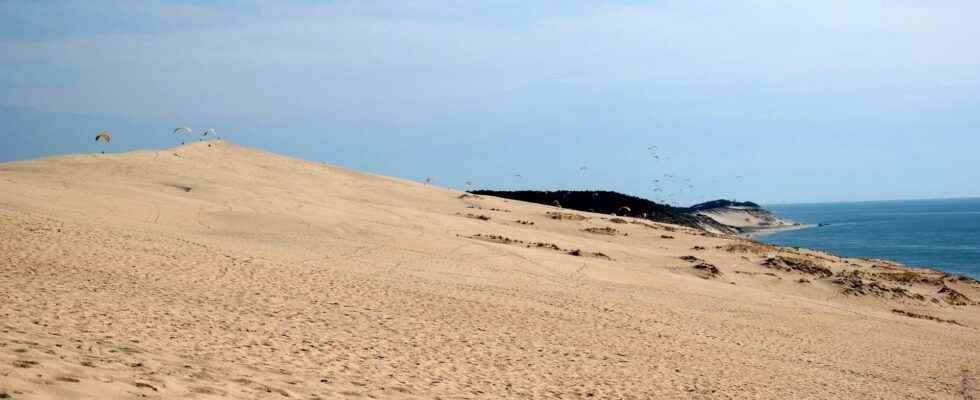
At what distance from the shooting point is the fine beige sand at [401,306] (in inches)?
411

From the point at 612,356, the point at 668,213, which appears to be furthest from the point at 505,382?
the point at 668,213

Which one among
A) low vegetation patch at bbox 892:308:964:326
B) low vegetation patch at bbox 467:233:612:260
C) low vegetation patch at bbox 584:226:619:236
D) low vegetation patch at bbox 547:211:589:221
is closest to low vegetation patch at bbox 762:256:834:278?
low vegetation patch at bbox 892:308:964:326

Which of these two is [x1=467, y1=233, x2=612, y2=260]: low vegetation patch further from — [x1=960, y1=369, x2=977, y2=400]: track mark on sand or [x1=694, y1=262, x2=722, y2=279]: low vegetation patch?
[x1=960, y1=369, x2=977, y2=400]: track mark on sand

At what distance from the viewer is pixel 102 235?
20.4 metres

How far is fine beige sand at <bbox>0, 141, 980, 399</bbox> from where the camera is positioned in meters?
10.4

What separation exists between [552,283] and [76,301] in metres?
12.5

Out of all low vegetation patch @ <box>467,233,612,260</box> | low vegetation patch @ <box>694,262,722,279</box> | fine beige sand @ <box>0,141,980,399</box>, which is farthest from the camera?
low vegetation patch @ <box>467,233,612,260</box>

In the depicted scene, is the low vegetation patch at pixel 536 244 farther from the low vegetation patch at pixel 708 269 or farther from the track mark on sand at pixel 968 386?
the track mark on sand at pixel 968 386

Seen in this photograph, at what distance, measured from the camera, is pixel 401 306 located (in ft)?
54.7

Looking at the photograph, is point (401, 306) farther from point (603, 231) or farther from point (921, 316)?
point (603, 231)

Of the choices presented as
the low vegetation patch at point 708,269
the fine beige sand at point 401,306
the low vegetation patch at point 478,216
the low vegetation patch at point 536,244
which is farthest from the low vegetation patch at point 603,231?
the low vegetation patch at point 708,269

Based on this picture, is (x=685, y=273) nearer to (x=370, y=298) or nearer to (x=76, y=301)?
(x=370, y=298)

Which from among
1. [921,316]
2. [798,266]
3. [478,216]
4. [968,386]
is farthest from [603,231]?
[968,386]

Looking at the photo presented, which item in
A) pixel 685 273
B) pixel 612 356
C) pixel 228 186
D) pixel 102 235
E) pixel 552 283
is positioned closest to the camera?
pixel 612 356
